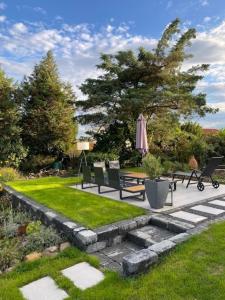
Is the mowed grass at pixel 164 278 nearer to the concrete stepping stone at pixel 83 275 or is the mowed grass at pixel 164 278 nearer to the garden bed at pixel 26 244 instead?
the concrete stepping stone at pixel 83 275

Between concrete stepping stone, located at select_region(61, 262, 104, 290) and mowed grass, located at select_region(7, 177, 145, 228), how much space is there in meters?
1.01

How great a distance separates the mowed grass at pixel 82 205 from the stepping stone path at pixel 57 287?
109 centimetres

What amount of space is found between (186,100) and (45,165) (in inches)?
Answer: 322

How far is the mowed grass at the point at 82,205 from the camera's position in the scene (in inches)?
185

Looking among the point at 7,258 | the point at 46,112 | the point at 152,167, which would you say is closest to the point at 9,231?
the point at 7,258

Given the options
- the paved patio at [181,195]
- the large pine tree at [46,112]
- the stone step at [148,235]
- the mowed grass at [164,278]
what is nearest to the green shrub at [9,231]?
the mowed grass at [164,278]

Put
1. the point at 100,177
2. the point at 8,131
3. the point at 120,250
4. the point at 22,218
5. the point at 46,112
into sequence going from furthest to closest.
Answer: the point at 46,112, the point at 8,131, the point at 100,177, the point at 22,218, the point at 120,250

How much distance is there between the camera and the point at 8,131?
494 inches

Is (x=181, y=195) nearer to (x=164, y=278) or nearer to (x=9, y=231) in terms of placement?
(x=164, y=278)

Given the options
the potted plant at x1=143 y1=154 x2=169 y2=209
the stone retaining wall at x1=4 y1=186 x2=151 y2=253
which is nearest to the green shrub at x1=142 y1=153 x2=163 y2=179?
the potted plant at x1=143 y1=154 x2=169 y2=209

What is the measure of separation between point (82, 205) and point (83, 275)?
258 cm

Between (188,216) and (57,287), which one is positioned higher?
(188,216)

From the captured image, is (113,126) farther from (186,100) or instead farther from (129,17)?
(129,17)

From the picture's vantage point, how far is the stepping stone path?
9.04ft
